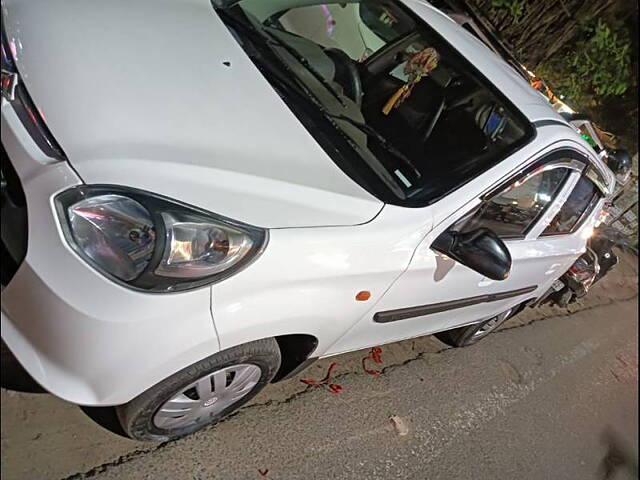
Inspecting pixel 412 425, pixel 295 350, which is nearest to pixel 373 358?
pixel 412 425

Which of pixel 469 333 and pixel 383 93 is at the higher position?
pixel 383 93

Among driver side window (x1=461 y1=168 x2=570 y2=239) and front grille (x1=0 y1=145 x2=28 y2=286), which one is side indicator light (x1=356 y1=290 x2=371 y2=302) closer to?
driver side window (x1=461 y1=168 x2=570 y2=239)

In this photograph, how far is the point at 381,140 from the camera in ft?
8.16

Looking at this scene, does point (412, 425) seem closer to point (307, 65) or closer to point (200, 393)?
point (200, 393)

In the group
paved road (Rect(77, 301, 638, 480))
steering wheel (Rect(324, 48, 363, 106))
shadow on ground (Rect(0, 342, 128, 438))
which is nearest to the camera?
shadow on ground (Rect(0, 342, 128, 438))

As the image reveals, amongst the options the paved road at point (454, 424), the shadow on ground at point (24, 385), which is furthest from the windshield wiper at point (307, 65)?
the shadow on ground at point (24, 385)

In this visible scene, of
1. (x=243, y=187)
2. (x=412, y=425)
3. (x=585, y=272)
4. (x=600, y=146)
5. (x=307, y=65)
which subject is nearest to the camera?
(x=243, y=187)

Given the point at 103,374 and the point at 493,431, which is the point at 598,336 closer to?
the point at 493,431

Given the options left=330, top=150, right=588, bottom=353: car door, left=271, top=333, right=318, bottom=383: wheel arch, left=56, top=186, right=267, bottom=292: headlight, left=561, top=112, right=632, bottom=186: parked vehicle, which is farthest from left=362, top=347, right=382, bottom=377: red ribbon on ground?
left=561, top=112, right=632, bottom=186: parked vehicle

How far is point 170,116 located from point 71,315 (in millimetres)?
755

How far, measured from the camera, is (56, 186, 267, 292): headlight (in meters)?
1.63

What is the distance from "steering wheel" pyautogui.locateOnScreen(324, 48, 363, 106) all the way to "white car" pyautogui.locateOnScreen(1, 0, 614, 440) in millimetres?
15

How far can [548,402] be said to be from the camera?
4145 mm

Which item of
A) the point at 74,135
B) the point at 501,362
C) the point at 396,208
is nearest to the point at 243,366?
the point at 396,208
